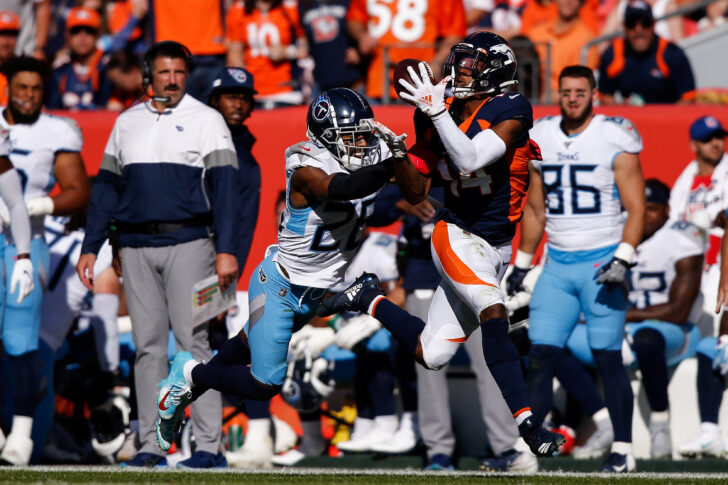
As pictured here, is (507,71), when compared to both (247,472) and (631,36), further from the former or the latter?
(631,36)

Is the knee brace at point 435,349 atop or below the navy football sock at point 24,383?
atop

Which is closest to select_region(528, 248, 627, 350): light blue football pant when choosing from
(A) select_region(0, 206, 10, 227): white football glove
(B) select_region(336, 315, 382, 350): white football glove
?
(B) select_region(336, 315, 382, 350): white football glove

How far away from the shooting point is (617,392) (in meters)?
6.30

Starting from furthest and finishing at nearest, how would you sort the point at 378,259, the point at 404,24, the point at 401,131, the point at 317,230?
the point at 404,24 < the point at 401,131 < the point at 378,259 < the point at 317,230

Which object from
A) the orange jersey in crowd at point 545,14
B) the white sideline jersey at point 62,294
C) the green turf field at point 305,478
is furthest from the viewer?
the orange jersey in crowd at point 545,14

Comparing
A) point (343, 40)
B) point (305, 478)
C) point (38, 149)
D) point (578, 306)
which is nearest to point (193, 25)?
point (343, 40)

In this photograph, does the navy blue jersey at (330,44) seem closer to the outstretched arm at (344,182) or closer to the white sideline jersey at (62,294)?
the white sideline jersey at (62,294)

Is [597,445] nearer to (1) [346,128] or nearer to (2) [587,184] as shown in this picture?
A: (2) [587,184]

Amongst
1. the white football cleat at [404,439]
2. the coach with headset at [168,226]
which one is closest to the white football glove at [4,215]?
the coach with headset at [168,226]

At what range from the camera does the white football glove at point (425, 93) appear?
477 centimetres

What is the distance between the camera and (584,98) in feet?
21.5

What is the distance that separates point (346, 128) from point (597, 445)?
2907mm

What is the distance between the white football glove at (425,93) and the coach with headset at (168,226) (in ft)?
5.95

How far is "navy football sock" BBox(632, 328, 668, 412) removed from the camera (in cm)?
691
